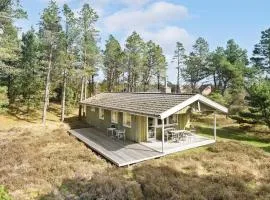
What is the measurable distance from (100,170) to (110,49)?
97.5 ft

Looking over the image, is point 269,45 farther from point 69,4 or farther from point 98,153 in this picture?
point 98,153

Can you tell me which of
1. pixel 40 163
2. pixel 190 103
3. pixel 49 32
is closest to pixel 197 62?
pixel 49 32

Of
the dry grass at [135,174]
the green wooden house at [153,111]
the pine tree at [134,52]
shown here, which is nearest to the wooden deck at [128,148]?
the dry grass at [135,174]

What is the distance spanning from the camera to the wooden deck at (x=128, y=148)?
12859 mm

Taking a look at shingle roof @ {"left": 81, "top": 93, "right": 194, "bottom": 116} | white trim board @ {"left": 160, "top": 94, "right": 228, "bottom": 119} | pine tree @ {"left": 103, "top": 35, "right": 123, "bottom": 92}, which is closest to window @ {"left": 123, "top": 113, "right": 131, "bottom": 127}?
shingle roof @ {"left": 81, "top": 93, "right": 194, "bottom": 116}

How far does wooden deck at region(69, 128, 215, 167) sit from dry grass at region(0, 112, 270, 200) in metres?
0.41

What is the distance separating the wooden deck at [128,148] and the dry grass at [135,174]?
0.41 metres

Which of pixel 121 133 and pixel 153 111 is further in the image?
pixel 121 133

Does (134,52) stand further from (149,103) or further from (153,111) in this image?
(153,111)

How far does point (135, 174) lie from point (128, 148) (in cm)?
370

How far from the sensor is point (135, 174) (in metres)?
11.1

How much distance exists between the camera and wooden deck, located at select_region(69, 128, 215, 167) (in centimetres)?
1286

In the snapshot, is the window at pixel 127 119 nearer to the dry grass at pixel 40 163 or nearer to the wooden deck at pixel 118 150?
the wooden deck at pixel 118 150

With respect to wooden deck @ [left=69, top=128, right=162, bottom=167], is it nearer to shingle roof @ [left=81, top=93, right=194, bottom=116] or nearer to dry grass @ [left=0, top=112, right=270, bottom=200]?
dry grass @ [left=0, top=112, right=270, bottom=200]
